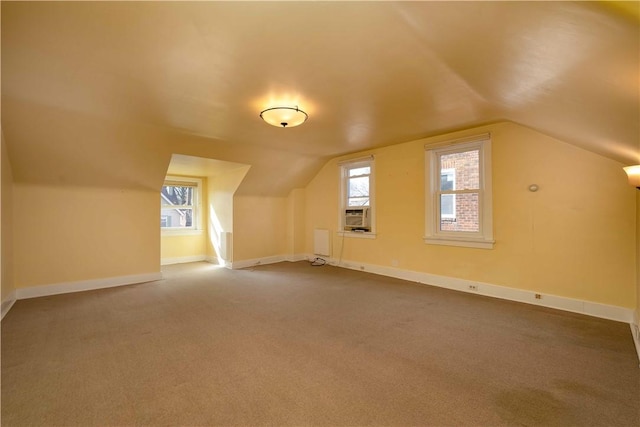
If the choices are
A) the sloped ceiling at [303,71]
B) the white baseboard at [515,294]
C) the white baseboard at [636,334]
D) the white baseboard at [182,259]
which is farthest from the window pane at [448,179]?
the white baseboard at [182,259]

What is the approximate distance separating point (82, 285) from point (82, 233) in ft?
2.59

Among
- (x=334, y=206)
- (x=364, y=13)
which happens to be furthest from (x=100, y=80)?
(x=334, y=206)

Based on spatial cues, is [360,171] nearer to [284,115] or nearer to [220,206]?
[284,115]

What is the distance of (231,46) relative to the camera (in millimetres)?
1945

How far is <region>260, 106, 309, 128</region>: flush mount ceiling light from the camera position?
291cm

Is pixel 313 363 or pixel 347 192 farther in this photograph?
pixel 347 192

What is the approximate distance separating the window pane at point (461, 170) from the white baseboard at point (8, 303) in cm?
595

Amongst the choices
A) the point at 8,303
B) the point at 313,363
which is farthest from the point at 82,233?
the point at 313,363

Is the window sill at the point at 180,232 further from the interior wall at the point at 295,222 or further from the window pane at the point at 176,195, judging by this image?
the interior wall at the point at 295,222

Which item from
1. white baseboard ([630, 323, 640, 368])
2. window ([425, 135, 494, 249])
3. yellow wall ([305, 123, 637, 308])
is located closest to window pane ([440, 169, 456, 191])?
window ([425, 135, 494, 249])

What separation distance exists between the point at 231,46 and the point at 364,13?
922 millimetres

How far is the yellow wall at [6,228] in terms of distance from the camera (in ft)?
10.9

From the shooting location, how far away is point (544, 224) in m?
3.53

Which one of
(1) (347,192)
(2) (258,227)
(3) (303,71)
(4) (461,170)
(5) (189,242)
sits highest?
(3) (303,71)
